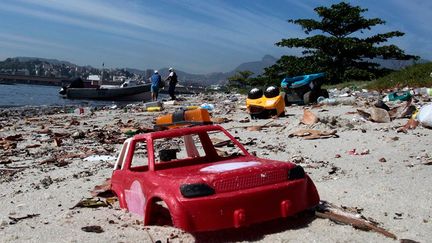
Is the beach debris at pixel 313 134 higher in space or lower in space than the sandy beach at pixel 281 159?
higher

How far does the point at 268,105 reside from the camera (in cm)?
1225

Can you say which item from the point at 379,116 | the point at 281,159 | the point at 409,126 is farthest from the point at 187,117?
the point at 379,116

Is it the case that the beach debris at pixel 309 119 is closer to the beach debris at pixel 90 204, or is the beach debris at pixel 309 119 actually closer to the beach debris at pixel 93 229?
the beach debris at pixel 90 204

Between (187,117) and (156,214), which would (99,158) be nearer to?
(187,117)

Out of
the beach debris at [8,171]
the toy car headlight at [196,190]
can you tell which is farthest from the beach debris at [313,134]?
the toy car headlight at [196,190]

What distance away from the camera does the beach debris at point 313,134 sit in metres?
8.40

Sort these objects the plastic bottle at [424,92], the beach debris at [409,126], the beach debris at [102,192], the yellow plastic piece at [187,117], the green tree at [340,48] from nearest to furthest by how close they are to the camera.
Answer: the beach debris at [102,192] < the yellow plastic piece at [187,117] < the beach debris at [409,126] < the plastic bottle at [424,92] < the green tree at [340,48]

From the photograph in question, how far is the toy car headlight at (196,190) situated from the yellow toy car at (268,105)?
8.67 m

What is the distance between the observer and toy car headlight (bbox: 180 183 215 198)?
11.9 feet

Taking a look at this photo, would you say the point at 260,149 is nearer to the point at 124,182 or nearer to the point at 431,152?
the point at 431,152

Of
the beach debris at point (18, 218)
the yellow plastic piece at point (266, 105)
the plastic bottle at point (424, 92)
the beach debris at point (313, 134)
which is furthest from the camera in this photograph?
the plastic bottle at point (424, 92)

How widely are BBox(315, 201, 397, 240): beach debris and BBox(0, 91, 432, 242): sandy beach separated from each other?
5 cm

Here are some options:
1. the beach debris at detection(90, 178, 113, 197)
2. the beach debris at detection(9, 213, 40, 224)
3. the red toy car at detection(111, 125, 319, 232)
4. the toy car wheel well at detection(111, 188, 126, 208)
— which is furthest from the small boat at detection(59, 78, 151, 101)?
the red toy car at detection(111, 125, 319, 232)

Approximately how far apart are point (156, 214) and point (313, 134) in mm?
4890
